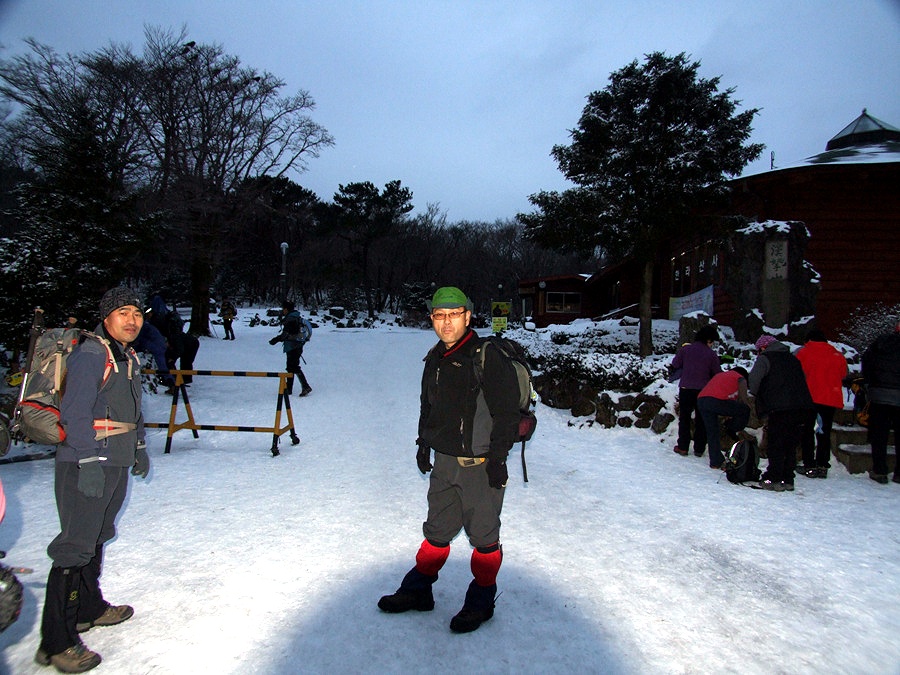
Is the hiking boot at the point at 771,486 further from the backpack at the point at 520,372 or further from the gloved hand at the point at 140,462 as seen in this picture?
the gloved hand at the point at 140,462

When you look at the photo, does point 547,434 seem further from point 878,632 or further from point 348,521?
point 878,632

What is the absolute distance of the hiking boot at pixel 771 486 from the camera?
236 inches

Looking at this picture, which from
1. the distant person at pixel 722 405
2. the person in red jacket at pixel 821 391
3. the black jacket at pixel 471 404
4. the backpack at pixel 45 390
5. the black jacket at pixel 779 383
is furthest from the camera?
the distant person at pixel 722 405

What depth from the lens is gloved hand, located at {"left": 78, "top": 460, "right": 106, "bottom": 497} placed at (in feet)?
9.27

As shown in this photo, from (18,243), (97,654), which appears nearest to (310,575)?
(97,654)

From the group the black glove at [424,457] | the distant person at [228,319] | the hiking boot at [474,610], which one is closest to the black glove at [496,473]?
the black glove at [424,457]

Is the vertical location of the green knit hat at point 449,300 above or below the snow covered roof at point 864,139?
below

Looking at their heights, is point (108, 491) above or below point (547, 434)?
above

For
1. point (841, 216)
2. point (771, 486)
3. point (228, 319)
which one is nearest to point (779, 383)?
point (771, 486)

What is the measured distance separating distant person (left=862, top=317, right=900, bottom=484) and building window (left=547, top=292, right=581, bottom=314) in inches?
1249

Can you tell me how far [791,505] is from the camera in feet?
18.3

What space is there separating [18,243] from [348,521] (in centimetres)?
764

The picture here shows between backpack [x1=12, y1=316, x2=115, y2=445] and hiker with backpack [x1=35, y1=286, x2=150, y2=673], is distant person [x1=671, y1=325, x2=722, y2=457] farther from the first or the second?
backpack [x1=12, y1=316, x2=115, y2=445]

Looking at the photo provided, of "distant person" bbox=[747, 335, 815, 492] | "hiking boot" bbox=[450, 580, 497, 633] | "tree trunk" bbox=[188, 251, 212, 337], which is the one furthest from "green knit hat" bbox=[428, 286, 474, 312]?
"tree trunk" bbox=[188, 251, 212, 337]
